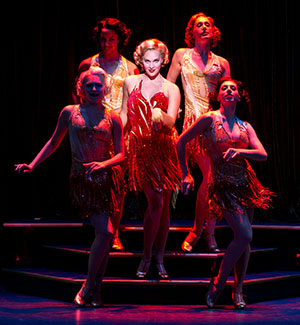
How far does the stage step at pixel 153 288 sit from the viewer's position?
4.41m

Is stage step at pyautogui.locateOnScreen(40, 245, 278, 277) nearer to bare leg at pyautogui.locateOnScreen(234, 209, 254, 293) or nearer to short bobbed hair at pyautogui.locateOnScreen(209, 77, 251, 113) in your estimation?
bare leg at pyautogui.locateOnScreen(234, 209, 254, 293)

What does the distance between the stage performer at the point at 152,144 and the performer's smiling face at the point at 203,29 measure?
58 centimetres

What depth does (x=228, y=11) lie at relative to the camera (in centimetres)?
648

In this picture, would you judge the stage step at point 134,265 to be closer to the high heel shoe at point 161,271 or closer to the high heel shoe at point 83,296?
the high heel shoe at point 161,271

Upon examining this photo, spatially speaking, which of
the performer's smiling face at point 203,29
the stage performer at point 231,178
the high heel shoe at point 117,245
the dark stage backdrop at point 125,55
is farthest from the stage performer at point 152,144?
the dark stage backdrop at point 125,55

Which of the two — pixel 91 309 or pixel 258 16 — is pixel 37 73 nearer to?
pixel 258 16

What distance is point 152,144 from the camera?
4527 mm

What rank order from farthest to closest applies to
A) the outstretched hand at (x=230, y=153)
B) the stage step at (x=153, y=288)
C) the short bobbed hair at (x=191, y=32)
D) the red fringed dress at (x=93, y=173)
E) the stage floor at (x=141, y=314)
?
the short bobbed hair at (x=191, y=32) → the stage step at (x=153, y=288) → the red fringed dress at (x=93, y=173) → the outstretched hand at (x=230, y=153) → the stage floor at (x=141, y=314)

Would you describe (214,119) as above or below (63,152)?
above

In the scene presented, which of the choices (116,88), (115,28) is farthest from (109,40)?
(116,88)

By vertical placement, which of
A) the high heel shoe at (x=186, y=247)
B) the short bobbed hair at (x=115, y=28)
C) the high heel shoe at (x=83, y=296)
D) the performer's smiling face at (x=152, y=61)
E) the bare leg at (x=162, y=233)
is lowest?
the high heel shoe at (x=83, y=296)

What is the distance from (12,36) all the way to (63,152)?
1.25m

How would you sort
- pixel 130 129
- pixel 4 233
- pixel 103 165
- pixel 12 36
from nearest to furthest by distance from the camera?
pixel 103 165 < pixel 130 129 < pixel 4 233 < pixel 12 36

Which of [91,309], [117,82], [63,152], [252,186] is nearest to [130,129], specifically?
[117,82]
